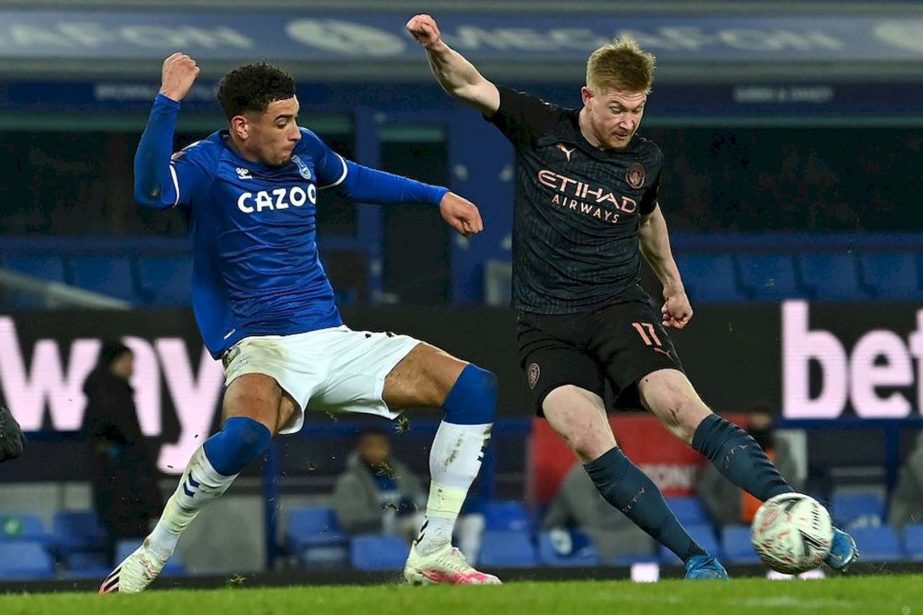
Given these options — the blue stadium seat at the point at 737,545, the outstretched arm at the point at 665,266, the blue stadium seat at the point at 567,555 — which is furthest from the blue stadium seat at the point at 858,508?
the outstretched arm at the point at 665,266

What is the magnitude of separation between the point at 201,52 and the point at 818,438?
15.2 feet

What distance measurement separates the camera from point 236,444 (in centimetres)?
736

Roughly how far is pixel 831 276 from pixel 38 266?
5.15m

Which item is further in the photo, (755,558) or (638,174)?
(755,558)

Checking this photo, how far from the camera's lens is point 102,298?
45.3 ft

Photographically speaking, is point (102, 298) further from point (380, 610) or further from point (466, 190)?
point (380, 610)

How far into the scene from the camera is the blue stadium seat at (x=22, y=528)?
1303cm

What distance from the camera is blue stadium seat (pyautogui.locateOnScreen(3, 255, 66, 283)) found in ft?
45.5

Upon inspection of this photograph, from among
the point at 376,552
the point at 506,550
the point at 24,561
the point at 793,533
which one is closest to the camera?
the point at 793,533

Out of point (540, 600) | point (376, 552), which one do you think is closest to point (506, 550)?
point (376, 552)

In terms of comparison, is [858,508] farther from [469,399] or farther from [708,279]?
[469,399]

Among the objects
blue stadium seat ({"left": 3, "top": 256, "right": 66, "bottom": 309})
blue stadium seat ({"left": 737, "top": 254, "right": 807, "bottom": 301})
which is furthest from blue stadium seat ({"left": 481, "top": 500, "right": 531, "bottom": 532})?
blue stadium seat ({"left": 3, "top": 256, "right": 66, "bottom": 309})

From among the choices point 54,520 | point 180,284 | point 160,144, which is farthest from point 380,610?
point 180,284

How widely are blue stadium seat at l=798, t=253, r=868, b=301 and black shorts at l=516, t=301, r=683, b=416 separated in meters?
7.08
